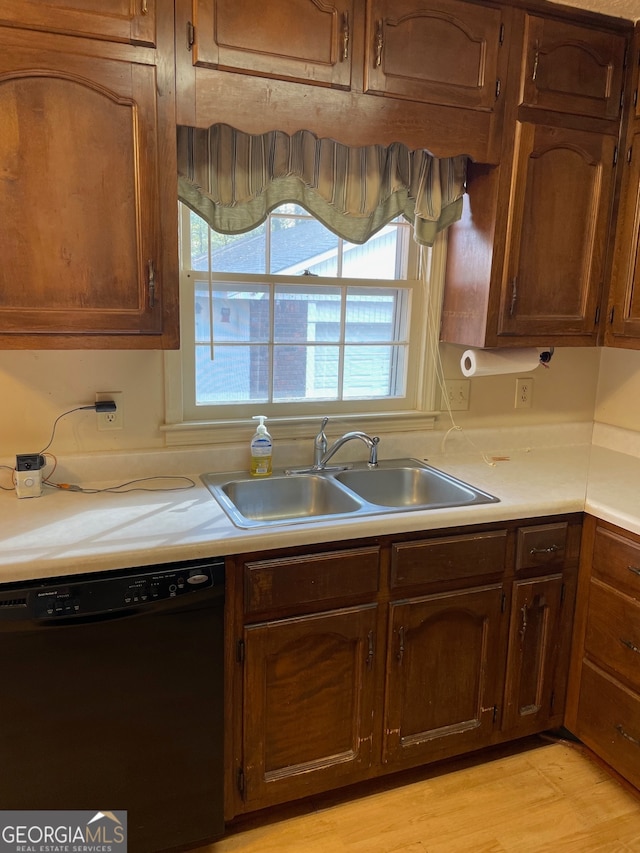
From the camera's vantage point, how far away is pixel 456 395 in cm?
246

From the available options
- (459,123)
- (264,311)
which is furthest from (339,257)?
(459,123)

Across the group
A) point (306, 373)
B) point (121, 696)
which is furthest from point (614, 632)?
point (121, 696)

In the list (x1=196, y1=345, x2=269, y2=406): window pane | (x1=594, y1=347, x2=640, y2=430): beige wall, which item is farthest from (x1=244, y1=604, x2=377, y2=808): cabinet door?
(x1=594, y1=347, x2=640, y2=430): beige wall

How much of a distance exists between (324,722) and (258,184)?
1.63m

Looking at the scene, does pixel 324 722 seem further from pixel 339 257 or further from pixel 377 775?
pixel 339 257

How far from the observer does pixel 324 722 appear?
1.81m

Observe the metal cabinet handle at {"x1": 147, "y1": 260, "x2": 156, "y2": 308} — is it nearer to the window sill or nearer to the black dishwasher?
the window sill

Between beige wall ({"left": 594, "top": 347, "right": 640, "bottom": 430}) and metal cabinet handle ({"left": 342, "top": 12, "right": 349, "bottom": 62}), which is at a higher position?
metal cabinet handle ({"left": 342, "top": 12, "right": 349, "bottom": 62})

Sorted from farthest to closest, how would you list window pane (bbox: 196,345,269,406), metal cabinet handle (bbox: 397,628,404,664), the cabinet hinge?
window pane (bbox: 196,345,269,406)
metal cabinet handle (bbox: 397,628,404,664)
the cabinet hinge

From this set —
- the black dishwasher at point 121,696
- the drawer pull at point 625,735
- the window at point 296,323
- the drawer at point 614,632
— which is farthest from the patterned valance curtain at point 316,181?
the drawer pull at point 625,735

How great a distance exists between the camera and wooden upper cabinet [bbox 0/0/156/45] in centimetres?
145

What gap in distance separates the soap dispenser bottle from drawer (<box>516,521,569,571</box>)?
84cm

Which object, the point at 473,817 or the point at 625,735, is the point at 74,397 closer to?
the point at 473,817

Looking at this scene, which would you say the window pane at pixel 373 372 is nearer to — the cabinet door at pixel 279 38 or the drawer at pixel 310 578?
the drawer at pixel 310 578
